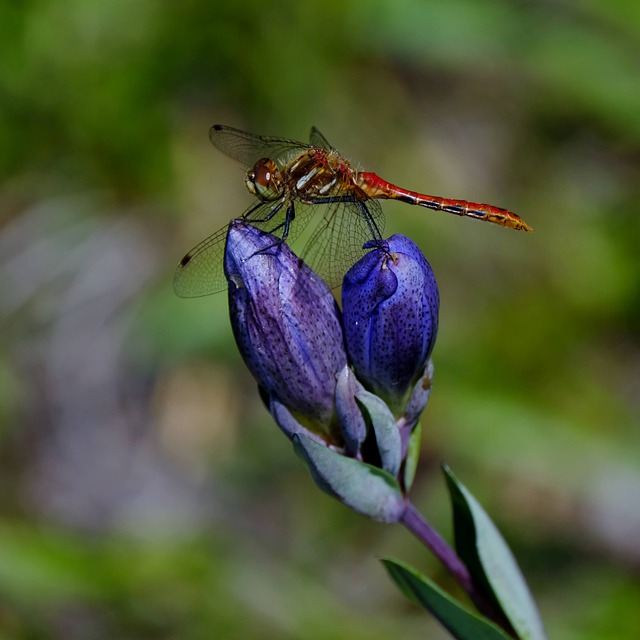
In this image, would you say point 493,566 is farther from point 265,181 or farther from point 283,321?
point 265,181

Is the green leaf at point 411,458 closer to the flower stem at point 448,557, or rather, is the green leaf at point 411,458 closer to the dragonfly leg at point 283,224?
the flower stem at point 448,557

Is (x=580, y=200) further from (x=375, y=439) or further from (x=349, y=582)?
(x=375, y=439)

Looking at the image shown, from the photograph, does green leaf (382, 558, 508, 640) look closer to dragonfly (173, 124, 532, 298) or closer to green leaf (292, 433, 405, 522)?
green leaf (292, 433, 405, 522)

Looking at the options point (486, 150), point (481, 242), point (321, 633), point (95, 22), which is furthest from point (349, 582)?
point (95, 22)

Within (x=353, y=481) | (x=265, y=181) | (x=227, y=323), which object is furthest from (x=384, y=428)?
(x=227, y=323)

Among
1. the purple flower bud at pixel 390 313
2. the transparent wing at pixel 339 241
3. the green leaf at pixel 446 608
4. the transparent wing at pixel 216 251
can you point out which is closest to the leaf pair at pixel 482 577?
the green leaf at pixel 446 608

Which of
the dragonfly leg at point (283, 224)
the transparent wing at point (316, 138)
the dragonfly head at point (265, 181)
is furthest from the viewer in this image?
the transparent wing at point (316, 138)
